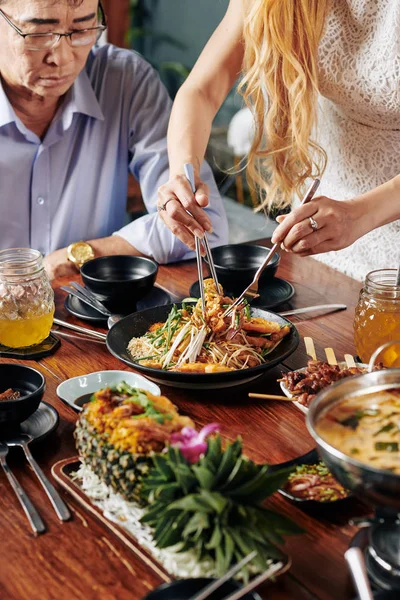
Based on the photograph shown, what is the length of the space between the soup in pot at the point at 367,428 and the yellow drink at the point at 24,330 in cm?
98

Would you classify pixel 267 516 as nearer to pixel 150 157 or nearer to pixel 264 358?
pixel 264 358

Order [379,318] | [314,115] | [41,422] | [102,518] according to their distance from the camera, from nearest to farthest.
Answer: [102,518]
[41,422]
[379,318]
[314,115]

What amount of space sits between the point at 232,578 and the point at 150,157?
2242 millimetres

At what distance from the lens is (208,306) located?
1.88 m

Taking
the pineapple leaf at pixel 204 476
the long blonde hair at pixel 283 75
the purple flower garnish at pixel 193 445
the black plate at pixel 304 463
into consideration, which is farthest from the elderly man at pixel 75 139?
the pineapple leaf at pixel 204 476

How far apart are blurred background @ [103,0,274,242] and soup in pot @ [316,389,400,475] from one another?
4138 mm

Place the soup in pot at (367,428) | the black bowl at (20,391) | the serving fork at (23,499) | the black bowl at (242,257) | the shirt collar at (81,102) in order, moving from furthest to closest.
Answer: the shirt collar at (81,102) < the black bowl at (242,257) < the black bowl at (20,391) < the serving fork at (23,499) < the soup in pot at (367,428)

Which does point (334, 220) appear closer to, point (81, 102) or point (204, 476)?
point (204, 476)

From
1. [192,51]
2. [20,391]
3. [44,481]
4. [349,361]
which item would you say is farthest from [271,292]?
[192,51]

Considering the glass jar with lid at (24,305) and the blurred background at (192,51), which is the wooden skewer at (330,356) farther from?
the blurred background at (192,51)

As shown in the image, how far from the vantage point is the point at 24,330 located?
1.88m

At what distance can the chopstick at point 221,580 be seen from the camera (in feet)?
3.27

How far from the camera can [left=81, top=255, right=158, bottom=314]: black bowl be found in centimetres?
204

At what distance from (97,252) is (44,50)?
722mm
